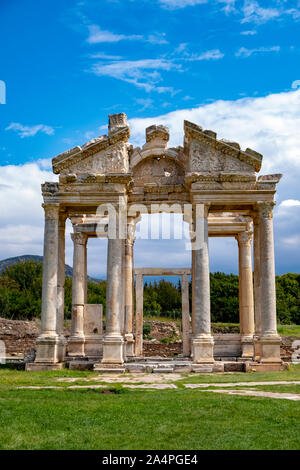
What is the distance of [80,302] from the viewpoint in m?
27.4

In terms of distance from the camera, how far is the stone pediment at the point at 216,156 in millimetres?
22188

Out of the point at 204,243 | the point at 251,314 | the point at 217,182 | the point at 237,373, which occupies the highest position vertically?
the point at 217,182

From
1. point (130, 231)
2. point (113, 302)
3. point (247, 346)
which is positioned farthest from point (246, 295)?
point (113, 302)

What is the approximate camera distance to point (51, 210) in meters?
22.3

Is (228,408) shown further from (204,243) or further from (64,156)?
(64,156)

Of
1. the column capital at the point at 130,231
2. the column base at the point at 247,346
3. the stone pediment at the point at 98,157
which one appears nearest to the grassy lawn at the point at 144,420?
the stone pediment at the point at 98,157

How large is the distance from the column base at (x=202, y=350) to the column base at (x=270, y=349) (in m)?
2.14

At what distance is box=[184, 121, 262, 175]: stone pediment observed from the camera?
22.2m

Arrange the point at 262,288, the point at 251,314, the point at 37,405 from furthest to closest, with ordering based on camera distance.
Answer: the point at 251,314 < the point at 262,288 < the point at 37,405

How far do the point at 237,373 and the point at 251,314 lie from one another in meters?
7.27

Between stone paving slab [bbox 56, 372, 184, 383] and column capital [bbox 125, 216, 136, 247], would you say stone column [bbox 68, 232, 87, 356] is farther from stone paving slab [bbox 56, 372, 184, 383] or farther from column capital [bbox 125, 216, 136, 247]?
stone paving slab [bbox 56, 372, 184, 383]

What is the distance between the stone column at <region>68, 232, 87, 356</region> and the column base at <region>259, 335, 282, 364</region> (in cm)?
1007

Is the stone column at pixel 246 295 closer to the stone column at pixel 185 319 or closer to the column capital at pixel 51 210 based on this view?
the stone column at pixel 185 319
